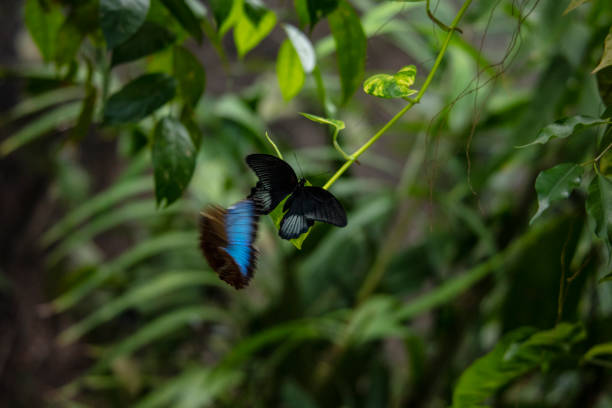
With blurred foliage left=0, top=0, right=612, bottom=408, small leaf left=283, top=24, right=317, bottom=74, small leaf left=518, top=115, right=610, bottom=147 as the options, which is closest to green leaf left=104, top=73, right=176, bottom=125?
blurred foliage left=0, top=0, right=612, bottom=408

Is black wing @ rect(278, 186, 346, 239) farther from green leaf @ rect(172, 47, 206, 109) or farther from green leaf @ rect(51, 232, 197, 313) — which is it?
green leaf @ rect(51, 232, 197, 313)

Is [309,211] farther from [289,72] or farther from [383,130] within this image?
[289,72]

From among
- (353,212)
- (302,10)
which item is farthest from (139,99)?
(353,212)

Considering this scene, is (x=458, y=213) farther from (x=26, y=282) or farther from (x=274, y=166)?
(x=26, y=282)

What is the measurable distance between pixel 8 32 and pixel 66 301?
932 mm

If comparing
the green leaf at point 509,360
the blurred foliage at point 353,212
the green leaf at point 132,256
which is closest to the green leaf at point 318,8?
the blurred foliage at point 353,212

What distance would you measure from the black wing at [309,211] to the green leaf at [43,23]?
38cm

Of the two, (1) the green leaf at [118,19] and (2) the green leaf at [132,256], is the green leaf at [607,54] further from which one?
(2) the green leaf at [132,256]

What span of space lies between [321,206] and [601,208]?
0.55 feet

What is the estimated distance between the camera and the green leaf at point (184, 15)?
0.43 m

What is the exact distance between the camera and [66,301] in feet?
4.13

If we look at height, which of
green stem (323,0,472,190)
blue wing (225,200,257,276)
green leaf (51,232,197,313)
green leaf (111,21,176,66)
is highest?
green leaf (111,21,176,66)

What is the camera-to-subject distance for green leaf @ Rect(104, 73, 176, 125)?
1.42 feet

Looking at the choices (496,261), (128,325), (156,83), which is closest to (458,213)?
(496,261)
